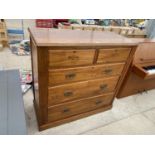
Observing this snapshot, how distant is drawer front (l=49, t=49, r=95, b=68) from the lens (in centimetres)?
107

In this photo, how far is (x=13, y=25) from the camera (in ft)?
11.8

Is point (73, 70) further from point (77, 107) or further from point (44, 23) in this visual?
point (44, 23)

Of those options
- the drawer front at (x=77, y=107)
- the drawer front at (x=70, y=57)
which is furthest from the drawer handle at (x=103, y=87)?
the drawer front at (x=70, y=57)

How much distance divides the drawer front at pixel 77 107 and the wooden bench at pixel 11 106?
0.34m

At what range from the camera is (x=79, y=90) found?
144cm

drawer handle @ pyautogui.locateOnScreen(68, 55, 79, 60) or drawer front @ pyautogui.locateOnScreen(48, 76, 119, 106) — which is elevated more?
drawer handle @ pyautogui.locateOnScreen(68, 55, 79, 60)

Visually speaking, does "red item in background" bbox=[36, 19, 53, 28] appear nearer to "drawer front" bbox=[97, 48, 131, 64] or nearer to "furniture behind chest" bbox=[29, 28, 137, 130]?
"furniture behind chest" bbox=[29, 28, 137, 130]

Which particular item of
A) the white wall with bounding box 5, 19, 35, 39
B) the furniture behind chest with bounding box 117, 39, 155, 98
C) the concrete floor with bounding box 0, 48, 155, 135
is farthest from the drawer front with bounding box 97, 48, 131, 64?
the white wall with bounding box 5, 19, 35, 39

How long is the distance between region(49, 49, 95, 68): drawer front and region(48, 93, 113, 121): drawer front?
1.73 feet

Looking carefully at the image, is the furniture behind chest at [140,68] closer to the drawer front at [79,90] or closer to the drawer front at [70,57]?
the drawer front at [79,90]

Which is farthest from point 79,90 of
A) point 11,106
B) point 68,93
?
point 11,106

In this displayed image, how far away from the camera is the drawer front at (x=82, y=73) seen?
1195 mm
